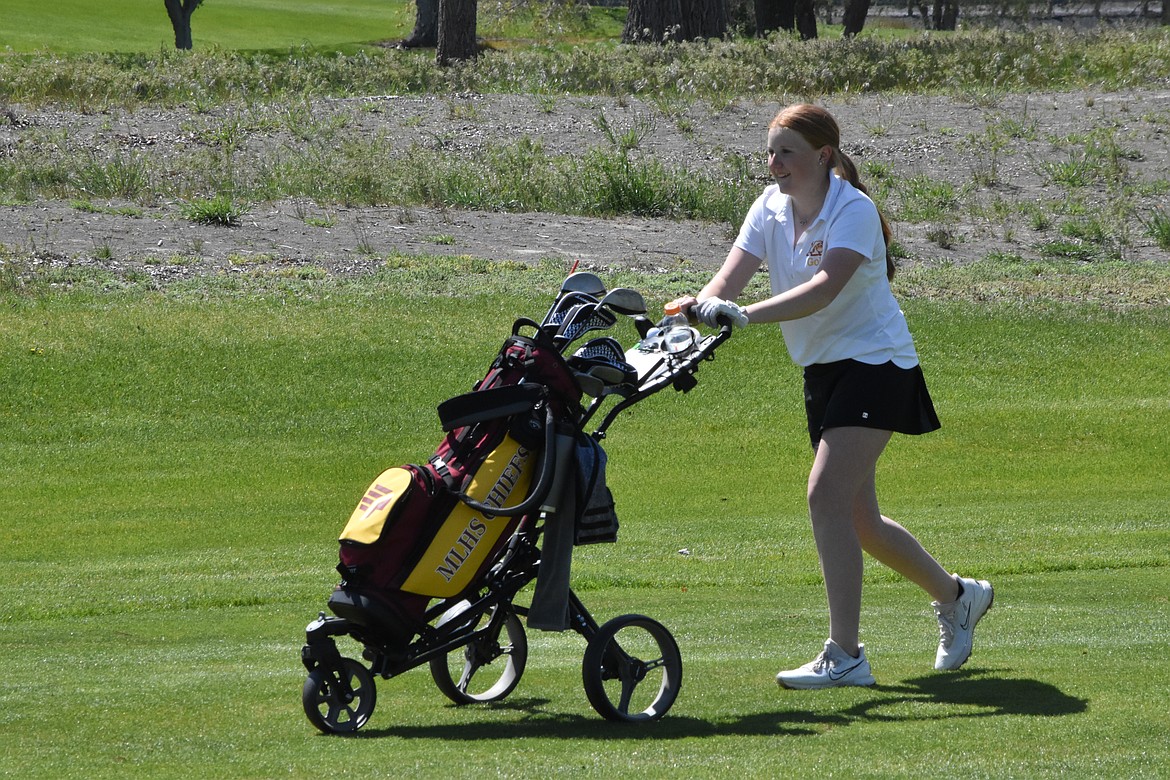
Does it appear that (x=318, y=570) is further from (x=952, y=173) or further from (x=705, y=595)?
(x=952, y=173)

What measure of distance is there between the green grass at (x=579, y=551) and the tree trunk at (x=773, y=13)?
67.0ft

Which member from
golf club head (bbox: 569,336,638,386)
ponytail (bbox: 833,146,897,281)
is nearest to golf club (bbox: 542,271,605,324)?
golf club head (bbox: 569,336,638,386)

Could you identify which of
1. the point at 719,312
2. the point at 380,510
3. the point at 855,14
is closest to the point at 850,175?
the point at 719,312

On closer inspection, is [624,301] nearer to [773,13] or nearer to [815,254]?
[815,254]

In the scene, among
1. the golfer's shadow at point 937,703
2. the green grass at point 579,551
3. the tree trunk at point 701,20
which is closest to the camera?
the green grass at point 579,551

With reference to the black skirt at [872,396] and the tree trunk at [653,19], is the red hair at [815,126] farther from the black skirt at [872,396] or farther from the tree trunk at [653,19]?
the tree trunk at [653,19]

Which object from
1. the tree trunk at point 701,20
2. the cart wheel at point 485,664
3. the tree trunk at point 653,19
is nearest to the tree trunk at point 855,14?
the tree trunk at point 701,20

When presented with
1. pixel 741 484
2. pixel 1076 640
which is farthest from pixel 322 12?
pixel 1076 640

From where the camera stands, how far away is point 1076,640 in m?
5.99

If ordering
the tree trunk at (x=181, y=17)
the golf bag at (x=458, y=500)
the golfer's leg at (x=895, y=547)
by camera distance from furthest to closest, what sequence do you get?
the tree trunk at (x=181, y=17) < the golfer's leg at (x=895, y=547) < the golf bag at (x=458, y=500)

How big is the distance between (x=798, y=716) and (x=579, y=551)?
13.2 ft

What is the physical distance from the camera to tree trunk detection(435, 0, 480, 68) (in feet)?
98.2

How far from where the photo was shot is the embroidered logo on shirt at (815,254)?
5.21 meters

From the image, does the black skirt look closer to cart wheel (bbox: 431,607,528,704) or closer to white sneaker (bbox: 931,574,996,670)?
white sneaker (bbox: 931,574,996,670)
